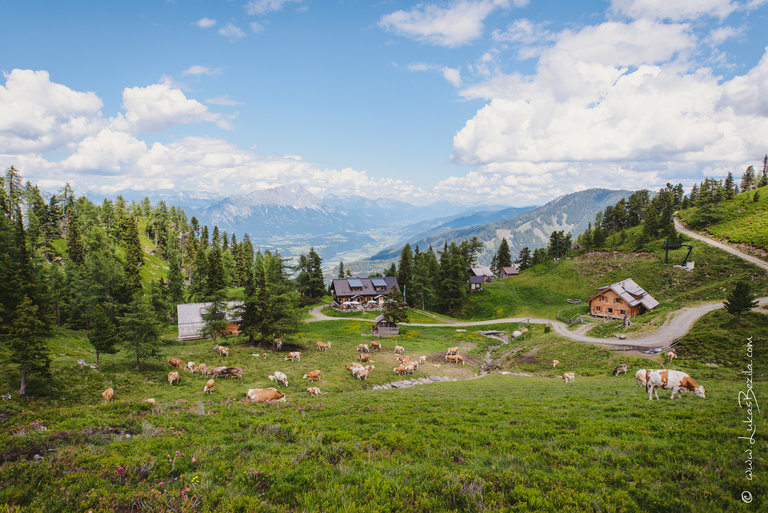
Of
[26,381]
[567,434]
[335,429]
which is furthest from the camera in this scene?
[26,381]

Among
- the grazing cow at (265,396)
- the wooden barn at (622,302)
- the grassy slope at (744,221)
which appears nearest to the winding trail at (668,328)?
the grassy slope at (744,221)

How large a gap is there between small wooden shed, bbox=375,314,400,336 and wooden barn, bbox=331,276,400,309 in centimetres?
2889

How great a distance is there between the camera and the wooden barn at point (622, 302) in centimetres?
6062

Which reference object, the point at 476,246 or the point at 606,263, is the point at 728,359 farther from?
the point at 476,246

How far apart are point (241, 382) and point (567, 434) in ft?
85.7

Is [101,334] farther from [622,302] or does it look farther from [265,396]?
[622,302]

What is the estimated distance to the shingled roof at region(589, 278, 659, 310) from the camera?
Result: 60.0 metres

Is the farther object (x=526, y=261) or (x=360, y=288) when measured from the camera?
(x=526, y=261)

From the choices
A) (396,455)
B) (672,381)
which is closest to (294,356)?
(396,455)

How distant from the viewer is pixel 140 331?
1148 inches

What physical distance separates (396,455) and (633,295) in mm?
72303

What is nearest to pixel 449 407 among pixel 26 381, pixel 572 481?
pixel 572 481

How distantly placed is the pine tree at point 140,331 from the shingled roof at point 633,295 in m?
76.3

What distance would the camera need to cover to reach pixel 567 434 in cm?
1130
